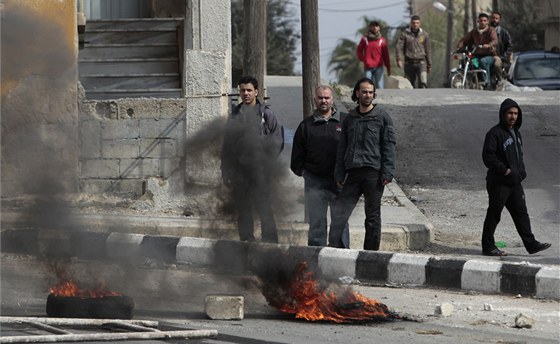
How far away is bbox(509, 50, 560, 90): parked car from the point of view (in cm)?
2861

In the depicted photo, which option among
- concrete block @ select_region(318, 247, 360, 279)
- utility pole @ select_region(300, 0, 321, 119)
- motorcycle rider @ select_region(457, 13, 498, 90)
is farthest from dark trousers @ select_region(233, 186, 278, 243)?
motorcycle rider @ select_region(457, 13, 498, 90)

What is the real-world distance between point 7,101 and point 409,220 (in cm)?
559

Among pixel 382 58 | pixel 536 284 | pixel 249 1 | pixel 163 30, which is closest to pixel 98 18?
pixel 163 30

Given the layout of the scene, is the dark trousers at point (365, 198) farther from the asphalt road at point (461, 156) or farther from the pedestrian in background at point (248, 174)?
the asphalt road at point (461, 156)

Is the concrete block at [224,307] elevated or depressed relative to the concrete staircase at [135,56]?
depressed

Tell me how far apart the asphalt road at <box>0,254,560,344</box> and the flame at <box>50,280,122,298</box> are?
10cm

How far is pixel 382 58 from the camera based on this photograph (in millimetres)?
24266

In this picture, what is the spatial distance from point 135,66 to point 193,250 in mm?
5942

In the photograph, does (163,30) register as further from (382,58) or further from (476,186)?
(382,58)

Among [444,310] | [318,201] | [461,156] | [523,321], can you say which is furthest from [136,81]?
[523,321]

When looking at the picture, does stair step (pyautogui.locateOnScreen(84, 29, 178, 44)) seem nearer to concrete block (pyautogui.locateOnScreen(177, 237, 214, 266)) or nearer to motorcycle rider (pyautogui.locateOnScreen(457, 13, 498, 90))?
concrete block (pyautogui.locateOnScreen(177, 237, 214, 266))

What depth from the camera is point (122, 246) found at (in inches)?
392

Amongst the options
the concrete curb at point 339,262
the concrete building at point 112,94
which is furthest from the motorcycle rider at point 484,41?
the concrete curb at point 339,262

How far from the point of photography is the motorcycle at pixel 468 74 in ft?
88.6
